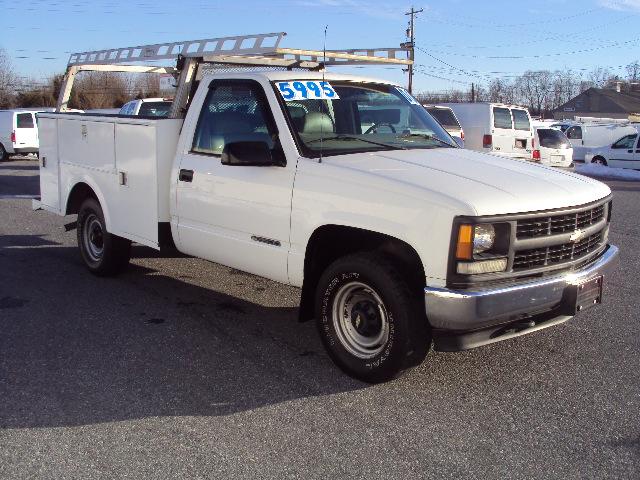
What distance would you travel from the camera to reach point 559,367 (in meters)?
4.80

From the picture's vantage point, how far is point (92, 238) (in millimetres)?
7508

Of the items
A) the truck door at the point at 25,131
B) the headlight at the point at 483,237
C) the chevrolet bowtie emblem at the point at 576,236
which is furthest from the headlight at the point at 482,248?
the truck door at the point at 25,131

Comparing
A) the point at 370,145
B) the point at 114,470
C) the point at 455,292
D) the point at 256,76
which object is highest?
the point at 256,76

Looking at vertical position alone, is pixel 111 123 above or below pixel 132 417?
above

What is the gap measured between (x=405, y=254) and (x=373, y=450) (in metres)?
1.23

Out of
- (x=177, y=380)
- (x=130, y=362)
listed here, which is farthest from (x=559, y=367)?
(x=130, y=362)

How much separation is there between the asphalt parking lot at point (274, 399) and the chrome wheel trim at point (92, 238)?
0.96 meters

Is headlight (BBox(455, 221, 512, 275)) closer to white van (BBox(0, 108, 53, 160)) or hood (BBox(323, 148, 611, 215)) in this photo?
hood (BBox(323, 148, 611, 215))

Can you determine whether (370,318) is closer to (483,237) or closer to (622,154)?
(483,237)

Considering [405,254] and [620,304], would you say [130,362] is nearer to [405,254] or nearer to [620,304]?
[405,254]

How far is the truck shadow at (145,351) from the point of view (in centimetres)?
423

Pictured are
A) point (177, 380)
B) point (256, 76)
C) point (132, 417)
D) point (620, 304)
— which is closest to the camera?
point (132, 417)

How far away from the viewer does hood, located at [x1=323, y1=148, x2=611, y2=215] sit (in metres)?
4.05

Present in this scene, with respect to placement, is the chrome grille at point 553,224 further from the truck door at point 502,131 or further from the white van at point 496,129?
the truck door at point 502,131
